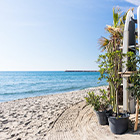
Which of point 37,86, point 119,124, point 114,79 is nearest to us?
point 119,124

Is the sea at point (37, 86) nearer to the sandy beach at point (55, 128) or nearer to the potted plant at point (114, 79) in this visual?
the potted plant at point (114, 79)

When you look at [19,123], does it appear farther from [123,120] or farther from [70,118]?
[123,120]

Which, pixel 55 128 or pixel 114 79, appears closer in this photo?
pixel 114 79

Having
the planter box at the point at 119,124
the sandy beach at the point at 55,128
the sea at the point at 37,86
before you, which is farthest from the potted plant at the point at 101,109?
the sea at the point at 37,86

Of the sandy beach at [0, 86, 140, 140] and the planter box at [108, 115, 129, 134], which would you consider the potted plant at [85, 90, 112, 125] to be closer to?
the sandy beach at [0, 86, 140, 140]

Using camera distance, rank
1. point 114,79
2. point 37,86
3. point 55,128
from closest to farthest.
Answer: point 114,79
point 55,128
point 37,86

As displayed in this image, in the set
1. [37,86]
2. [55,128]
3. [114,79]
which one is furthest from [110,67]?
[37,86]

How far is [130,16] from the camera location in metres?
5.16

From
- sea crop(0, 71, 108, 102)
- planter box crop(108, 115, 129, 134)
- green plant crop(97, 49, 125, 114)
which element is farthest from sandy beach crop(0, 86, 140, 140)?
sea crop(0, 71, 108, 102)

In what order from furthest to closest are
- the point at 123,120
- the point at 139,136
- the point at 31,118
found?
the point at 31,118, the point at 123,120, the point at 139,136

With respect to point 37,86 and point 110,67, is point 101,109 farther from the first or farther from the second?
point 37,86

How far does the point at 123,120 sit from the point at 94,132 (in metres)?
0.79

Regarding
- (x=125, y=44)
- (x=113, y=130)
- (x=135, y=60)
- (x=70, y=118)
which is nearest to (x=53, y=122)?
(x=70, y=118)

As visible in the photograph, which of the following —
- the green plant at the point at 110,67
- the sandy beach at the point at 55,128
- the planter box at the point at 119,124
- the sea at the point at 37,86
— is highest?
the green plant at the point at 110,67
